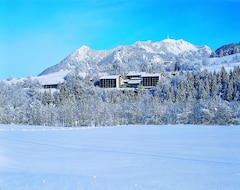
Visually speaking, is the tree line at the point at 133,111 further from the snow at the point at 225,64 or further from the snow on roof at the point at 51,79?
the snow at the point at 225,64

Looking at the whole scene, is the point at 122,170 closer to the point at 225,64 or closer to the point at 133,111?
the point at 133,111

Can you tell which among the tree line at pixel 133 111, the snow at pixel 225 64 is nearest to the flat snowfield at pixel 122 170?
the tree line at pixel 133 111

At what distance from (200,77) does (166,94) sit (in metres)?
13.5

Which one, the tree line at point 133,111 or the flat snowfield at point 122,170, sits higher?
→ the tree line at point 133,111

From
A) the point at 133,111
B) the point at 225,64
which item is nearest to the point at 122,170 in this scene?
the point at 133,111

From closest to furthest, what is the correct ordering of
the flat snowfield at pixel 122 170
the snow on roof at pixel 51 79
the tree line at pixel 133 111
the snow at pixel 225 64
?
the flat snowfield at pixel 122 170 → the tree line at pixel 133 111 → the snow on roof at pixel 51 79 → the snow at pixel 225 64

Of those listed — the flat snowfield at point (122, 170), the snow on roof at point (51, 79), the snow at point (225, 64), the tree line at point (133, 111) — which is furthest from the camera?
the snow at point (225, 64)

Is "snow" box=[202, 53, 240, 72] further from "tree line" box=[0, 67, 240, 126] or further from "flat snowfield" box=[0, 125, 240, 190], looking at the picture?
"flat snowfield" box=[0, 125, 240, 190]

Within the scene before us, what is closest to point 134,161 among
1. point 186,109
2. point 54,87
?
point 186,109

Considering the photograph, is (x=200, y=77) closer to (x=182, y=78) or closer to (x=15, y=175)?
(x=182, y=78)

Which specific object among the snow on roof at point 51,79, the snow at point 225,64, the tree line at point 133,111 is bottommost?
the tree line at point 133,111

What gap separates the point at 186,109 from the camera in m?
54.4

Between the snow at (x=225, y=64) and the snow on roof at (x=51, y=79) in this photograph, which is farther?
the snow at (x=225, y=64)

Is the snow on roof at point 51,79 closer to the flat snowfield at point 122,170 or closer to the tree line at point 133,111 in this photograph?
→ the tree line at point 133,111
